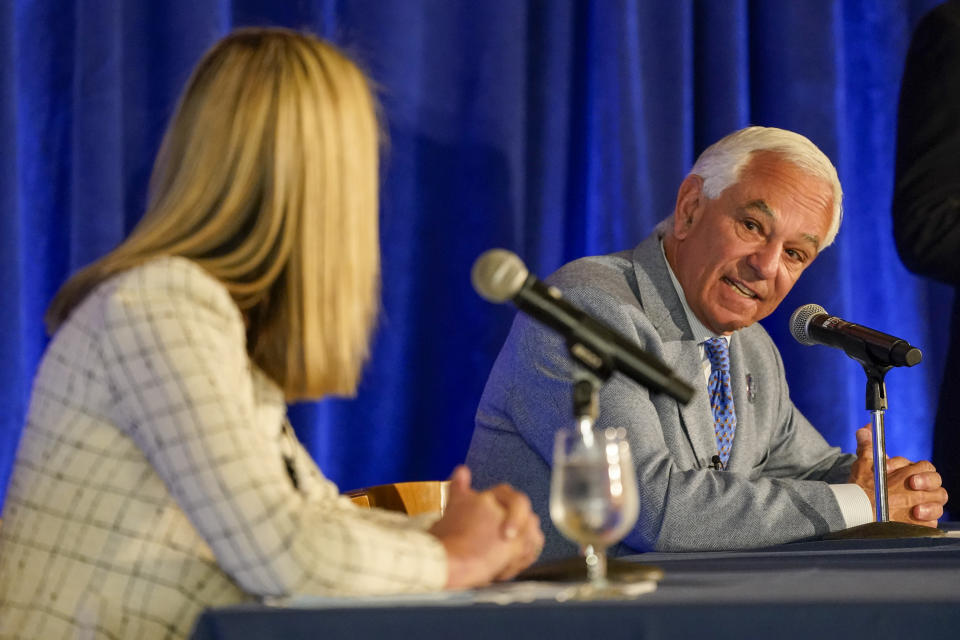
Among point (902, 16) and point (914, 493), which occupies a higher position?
point (902, 16)

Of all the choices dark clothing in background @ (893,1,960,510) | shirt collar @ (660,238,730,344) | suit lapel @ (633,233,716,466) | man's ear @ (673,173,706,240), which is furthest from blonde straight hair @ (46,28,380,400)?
dark clothing in background @ (893,1,960,510)

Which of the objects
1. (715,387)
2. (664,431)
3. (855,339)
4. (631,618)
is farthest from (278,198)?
(715,387)

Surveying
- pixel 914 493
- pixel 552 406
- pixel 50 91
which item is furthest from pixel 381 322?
pixel 914 493

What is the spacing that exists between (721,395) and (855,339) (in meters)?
0.38

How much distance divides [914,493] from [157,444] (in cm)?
158

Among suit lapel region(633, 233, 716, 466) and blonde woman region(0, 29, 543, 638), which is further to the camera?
suit lapel region(633, 233, 716, 466)

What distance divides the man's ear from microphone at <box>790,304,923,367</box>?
1.10 feet

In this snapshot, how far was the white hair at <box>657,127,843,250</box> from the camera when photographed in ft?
8.27

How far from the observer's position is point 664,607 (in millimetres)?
1099

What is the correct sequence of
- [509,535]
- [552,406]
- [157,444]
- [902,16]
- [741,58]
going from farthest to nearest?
1. [902,16]
2. [741,58]
3. [552,406]
4. [509,535]
5. [157,444]

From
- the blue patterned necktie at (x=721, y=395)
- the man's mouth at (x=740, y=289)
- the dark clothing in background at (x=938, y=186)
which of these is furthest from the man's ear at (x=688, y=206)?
the dark clothing in background at (x=938, y=186)

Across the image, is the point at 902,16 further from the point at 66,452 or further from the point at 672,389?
the point at 66,452

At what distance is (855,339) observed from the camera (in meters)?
2.14

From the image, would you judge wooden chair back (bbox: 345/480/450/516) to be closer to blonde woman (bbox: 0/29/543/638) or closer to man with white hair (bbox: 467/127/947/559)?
man with white hair (bbox: 467/127/947/559)
